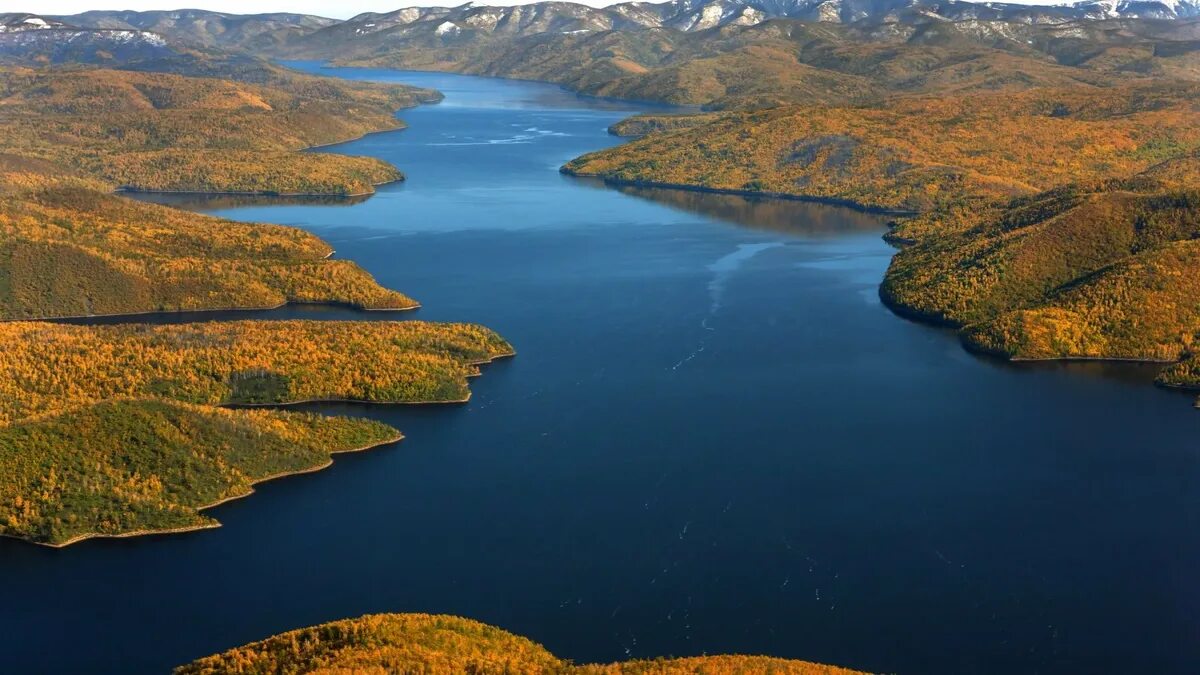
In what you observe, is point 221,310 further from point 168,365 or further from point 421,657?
point 421,657

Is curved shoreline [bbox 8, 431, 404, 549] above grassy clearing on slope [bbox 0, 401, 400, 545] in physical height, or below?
below

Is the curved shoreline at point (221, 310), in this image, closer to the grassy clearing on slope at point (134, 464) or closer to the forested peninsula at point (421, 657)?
the grassy clearing on slope at point (134, 464)

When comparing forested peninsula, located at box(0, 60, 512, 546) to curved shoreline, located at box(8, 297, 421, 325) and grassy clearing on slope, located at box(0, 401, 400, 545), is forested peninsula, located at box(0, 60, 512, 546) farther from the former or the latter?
curved shoreline, located at box(8, 297, 421, 325)

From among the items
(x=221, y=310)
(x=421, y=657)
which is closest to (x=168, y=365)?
(x=221, y=310)

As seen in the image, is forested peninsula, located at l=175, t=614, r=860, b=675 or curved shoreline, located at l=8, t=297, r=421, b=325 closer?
forested peninsula, located at l=175, t=614, r=860, b=675

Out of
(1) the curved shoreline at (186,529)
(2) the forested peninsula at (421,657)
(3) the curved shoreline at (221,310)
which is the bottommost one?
(1) the curved shoreline at (186,529)

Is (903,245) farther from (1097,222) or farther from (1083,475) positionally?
(1083,475)

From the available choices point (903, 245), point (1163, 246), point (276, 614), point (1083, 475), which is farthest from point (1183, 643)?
point (903, 245)

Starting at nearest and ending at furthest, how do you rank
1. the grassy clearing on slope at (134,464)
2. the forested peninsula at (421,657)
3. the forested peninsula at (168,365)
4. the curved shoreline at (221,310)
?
1. the forested peninsula at (421,657)
2. the grassy clearing on slope at (134,464)
3. the forested peninsula at (168,365)
4. the curved shoreline at (221,310)

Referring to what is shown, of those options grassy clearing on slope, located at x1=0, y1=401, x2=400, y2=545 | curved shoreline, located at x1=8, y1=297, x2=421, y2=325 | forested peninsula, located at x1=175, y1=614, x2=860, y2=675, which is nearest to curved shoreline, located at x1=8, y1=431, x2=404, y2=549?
grassy clearing on slope, located at x1=0, y1=401, x2=400, y2=545

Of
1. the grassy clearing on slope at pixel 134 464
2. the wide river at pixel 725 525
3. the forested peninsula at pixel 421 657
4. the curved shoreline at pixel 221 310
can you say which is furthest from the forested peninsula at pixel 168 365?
the forested peninsula at pixel 421 657
